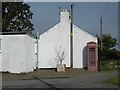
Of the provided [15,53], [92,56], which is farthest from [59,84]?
[92,56]

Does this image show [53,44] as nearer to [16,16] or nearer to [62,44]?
[62,44]

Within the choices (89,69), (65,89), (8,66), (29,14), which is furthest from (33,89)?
(29,14)

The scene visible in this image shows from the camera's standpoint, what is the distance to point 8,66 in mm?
34312

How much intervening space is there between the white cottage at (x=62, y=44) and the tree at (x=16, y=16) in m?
18.9

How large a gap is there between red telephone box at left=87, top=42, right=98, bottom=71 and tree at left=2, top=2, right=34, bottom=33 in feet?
74.2

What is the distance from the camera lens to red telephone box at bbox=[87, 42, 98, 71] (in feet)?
122

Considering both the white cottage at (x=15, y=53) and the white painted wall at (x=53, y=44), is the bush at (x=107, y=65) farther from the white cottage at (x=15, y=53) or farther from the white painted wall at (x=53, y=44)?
the white cottage at (x=15, y=53)

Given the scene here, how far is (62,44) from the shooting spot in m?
39.9

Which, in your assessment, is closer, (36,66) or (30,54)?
(30,54)

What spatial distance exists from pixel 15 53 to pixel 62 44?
7.00 metres

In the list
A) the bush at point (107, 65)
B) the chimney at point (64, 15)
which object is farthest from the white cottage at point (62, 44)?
the bush at point (107, 65)

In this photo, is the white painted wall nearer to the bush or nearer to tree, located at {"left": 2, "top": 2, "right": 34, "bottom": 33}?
the bush

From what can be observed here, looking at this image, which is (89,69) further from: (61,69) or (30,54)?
(30,54)

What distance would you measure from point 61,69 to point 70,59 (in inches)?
130
